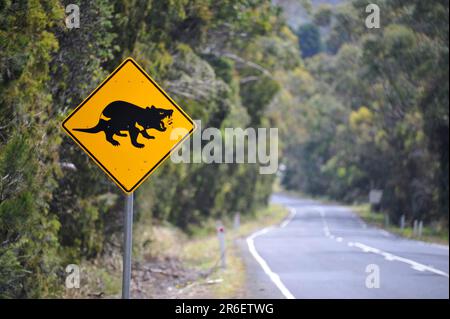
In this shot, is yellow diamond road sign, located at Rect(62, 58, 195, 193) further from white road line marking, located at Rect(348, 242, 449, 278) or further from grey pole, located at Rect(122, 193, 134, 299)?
white road line marking, located at Rect(348, 242, 449, 278)

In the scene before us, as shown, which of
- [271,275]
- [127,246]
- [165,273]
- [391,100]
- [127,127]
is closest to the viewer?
[127,246]

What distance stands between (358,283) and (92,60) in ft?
22.5

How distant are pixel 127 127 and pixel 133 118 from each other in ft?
0.34

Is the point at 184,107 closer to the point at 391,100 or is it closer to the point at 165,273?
the point at 165,273

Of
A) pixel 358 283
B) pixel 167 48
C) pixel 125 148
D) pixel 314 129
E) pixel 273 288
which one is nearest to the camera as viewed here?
pixel 125 148

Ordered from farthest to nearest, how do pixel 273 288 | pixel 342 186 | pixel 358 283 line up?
1. pixel 342 186
2. pixel 358 283
3. pixel 273 288

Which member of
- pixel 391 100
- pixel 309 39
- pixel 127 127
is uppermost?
pixel 309 39

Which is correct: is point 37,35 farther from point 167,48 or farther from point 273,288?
point 167,48

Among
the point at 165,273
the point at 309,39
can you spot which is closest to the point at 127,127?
the point at 165,273

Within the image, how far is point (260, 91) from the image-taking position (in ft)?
111

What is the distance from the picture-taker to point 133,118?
6.87 meters

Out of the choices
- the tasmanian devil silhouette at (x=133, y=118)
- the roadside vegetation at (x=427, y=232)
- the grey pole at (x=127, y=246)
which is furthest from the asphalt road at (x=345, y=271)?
the roadside vegetation at (x=427, y=232)

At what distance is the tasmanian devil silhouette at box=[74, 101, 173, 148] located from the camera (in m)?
6.94

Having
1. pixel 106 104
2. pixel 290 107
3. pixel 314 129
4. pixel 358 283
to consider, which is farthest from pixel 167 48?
pixel 314 129
